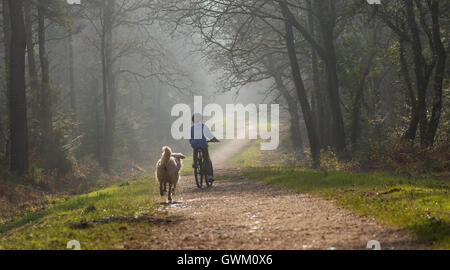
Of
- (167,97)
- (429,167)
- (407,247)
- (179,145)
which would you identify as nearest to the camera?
(407,247)

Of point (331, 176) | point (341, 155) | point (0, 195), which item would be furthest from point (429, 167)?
point (0, 195)

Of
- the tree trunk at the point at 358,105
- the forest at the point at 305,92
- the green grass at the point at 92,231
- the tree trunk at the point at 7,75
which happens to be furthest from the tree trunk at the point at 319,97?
the green grass at the point at 92,231

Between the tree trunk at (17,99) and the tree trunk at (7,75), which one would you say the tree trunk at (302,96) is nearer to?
the tree trunk at (17,99)

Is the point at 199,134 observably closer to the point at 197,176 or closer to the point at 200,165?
the point at 200,165

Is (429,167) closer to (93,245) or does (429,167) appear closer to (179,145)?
(93,245)

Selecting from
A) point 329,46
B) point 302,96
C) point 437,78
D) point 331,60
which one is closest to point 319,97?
point 302,96

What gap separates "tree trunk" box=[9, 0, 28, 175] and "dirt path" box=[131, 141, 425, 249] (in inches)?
382

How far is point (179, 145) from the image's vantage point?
2170 inches

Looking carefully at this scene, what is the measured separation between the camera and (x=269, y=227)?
7.14 m

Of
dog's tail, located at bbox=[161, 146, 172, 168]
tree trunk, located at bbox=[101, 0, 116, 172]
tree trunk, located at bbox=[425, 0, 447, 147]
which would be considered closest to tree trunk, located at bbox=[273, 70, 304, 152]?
tree trunk, located at bbox=[101, 0, 116, 172]

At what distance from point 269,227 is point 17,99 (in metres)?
14.0
